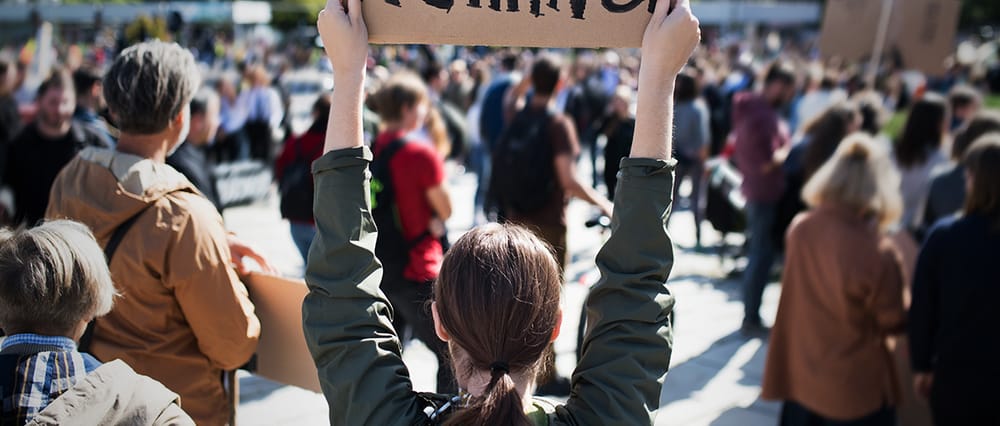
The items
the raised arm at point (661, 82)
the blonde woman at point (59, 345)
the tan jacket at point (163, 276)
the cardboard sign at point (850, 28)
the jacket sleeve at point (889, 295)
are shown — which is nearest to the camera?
the raised arm at point (661, 82)

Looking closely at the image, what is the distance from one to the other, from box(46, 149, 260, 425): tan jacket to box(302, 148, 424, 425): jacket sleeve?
85 cm

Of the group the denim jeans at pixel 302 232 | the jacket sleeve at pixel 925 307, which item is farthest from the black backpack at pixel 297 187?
the jacket sleeve at pixel 925 307

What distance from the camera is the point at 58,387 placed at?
1.62m

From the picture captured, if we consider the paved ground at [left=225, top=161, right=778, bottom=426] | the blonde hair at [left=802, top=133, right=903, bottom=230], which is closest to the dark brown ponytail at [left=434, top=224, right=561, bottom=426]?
the blonde hair at [left=802, top=133, right=903, bottom=230]

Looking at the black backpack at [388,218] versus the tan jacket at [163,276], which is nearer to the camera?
the tan jacket at [163,276]

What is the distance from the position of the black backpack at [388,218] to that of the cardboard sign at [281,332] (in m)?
1.43

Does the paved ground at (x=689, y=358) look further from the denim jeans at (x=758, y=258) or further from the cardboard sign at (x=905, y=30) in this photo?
the cardboard sign at (x=905, y=30)

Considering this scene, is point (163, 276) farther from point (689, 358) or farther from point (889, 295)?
point (689, 358)

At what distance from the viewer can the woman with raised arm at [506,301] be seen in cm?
135

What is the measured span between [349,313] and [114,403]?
511 millimetres

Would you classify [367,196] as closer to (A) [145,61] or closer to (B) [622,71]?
(A) [145,61]

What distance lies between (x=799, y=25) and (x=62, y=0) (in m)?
53.9

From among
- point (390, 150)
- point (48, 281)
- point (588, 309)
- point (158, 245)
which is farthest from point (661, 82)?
point (390, 150)

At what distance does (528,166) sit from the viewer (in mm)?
4758
